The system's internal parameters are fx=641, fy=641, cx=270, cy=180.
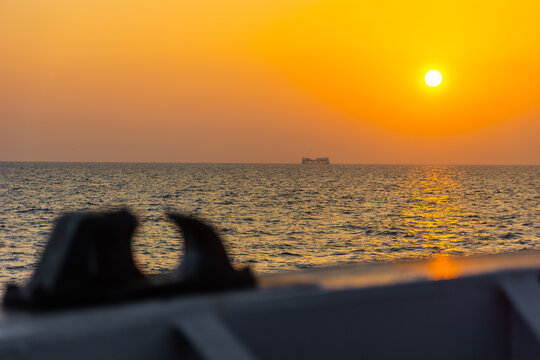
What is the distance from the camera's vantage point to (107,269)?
9.64 feet

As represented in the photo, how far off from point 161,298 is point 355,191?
91360 mm

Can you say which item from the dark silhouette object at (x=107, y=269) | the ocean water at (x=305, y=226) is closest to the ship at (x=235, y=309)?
the dark silhouette object at (x=107, y=269)

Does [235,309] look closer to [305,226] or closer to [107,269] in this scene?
[107,269]

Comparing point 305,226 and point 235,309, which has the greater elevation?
point 235,309

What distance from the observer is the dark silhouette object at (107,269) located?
2764mm

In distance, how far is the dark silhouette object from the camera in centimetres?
276

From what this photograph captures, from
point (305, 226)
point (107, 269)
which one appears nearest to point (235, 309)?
point (107, 269)

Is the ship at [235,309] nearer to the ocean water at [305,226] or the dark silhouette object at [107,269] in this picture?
the dark silhouette object at [107,269]

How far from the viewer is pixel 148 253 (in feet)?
111

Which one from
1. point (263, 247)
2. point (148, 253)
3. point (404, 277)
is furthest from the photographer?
point (263, 247)

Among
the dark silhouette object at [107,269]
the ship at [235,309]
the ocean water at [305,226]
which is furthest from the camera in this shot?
the ocean water at [305,226]

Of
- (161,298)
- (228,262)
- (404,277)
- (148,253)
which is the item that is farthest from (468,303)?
(148,253)

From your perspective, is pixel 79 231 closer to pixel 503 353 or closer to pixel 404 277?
pixel 404 277

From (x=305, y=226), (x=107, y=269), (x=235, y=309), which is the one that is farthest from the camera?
(x=305, y=226)
